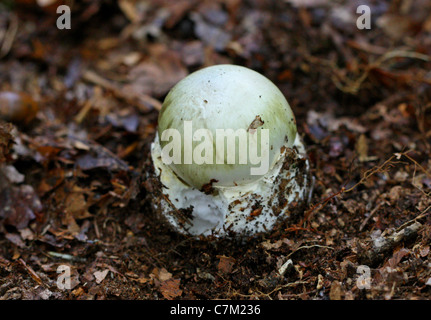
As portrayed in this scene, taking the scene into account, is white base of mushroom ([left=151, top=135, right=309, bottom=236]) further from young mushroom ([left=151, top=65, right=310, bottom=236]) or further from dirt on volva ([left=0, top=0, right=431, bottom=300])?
dirt on volva ([left=0, top=0, right=431, bottom=300])

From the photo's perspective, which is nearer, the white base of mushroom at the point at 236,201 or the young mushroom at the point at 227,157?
the young mushroom at the point at 227,157

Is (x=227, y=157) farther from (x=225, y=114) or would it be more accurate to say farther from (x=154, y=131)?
(x=154, y=131)

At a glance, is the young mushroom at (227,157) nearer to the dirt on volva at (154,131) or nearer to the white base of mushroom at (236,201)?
the white base of mushroom at (236,201)

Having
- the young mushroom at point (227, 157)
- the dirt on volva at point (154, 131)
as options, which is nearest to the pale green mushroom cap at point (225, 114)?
the young mushroom at point (227, 157)

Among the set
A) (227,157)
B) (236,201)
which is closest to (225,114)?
(227,157)

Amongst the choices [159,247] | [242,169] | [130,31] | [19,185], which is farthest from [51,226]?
[130,31]

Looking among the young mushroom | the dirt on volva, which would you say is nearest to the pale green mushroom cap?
the young mushroom
